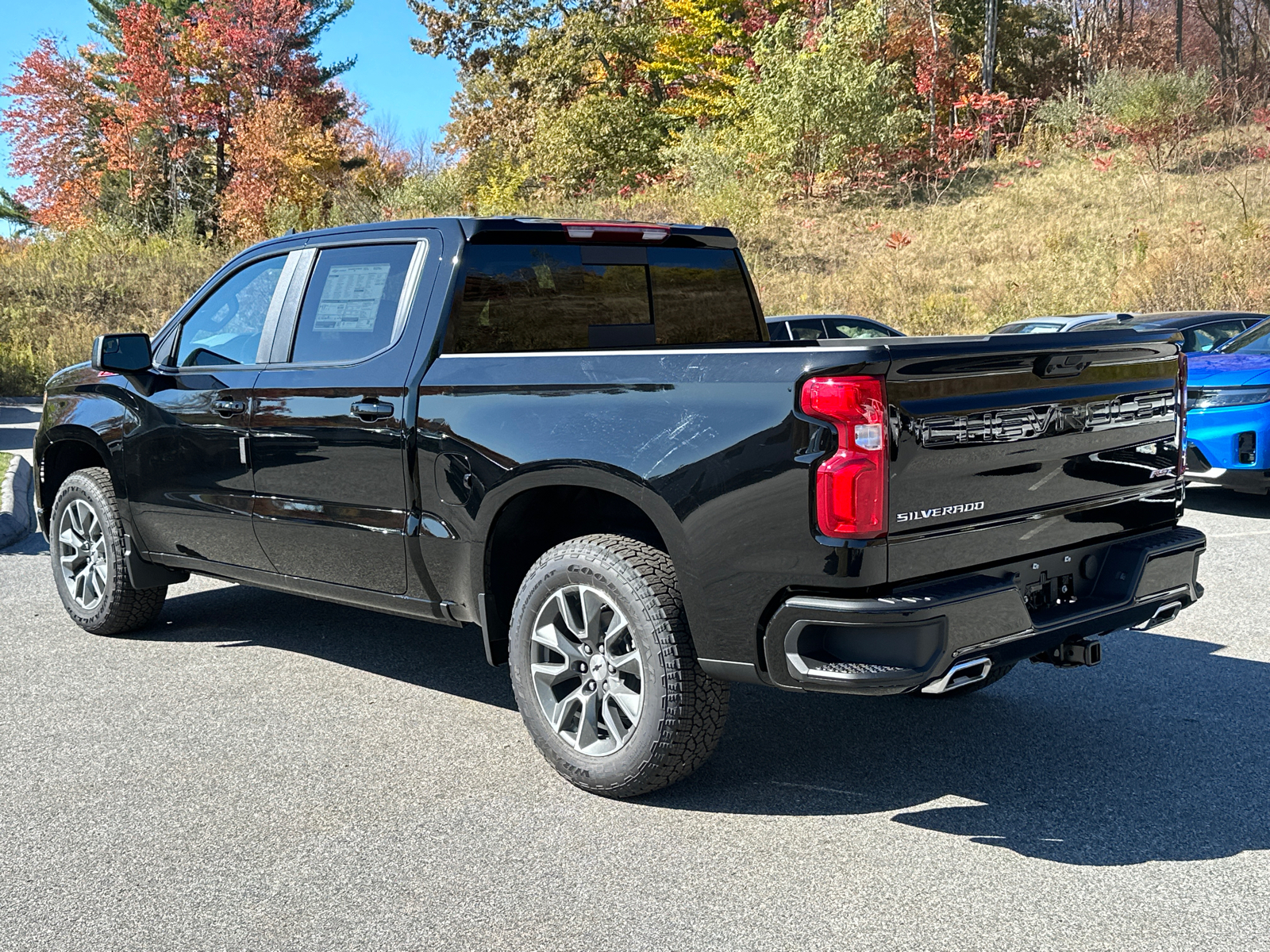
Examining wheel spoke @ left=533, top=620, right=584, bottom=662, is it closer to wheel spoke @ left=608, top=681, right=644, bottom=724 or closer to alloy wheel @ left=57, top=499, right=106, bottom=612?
wheel spoke @ left=608, top=681, right=644, bottom=724

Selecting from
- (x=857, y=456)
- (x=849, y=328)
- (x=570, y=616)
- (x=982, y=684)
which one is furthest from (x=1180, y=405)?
(x=849, y=328)

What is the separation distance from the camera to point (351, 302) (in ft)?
16.6

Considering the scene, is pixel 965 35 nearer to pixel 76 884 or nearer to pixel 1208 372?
pixel 1208 372

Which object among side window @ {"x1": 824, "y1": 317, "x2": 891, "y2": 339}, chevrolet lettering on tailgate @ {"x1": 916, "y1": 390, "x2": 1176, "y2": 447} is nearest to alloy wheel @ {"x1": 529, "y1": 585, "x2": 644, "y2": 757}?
chevrolet lettering on tailgate @ {"x1": 916, "y1": 390, "x2": 1176, "y2": 447}

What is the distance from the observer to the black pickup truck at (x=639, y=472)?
3480 millimetres

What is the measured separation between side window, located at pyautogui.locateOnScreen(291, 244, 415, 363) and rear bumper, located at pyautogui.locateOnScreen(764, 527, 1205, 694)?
2.17m

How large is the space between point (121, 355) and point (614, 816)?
3.41 metres

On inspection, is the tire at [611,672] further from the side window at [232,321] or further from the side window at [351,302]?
the side window at [232,321]

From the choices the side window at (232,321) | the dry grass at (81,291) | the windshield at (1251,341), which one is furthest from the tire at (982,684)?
the dry grass at (81,291)

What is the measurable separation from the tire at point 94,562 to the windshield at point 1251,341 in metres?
8.38

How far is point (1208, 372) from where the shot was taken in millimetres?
9516

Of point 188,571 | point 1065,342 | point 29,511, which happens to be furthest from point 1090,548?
point 29,511

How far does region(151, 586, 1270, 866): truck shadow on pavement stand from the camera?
383cm

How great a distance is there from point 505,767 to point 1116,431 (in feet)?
8.15
